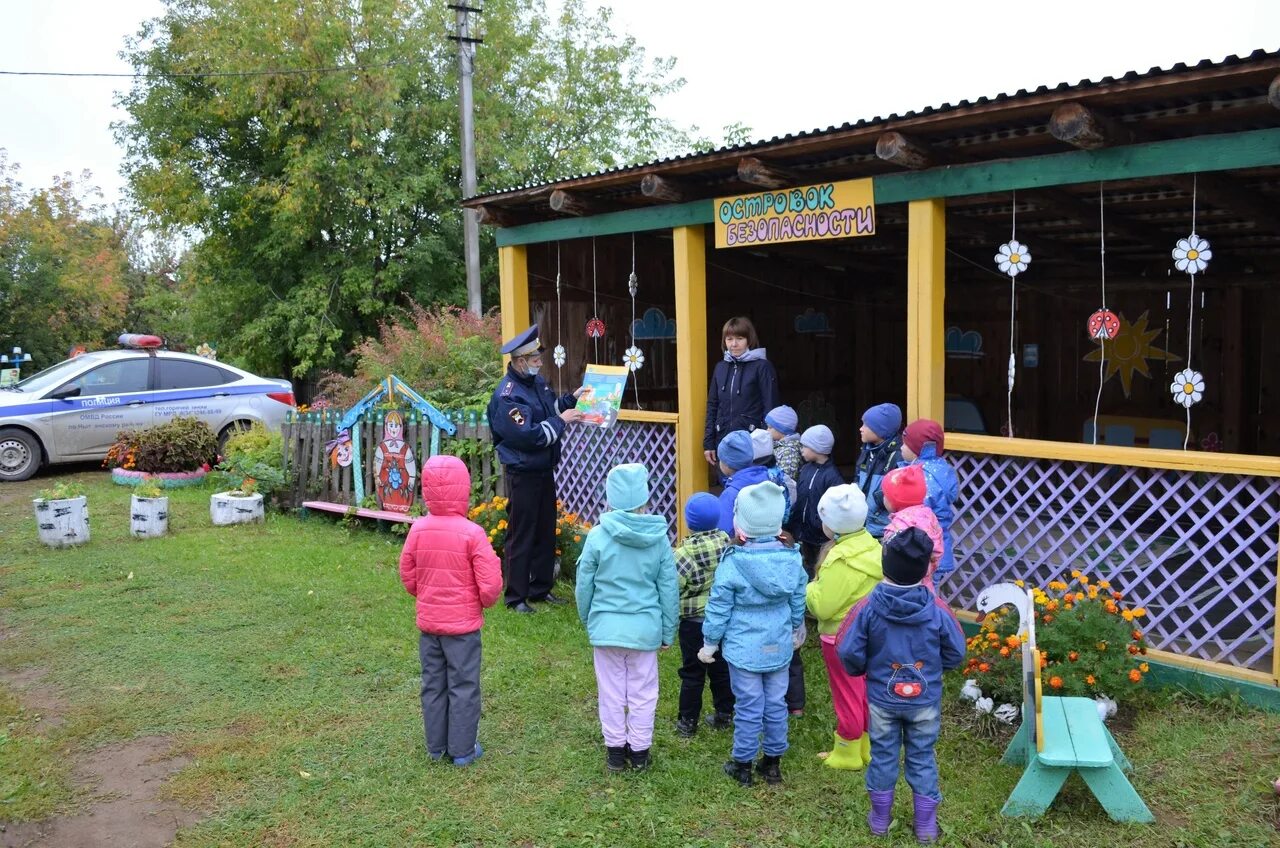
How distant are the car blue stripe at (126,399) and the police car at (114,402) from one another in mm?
11

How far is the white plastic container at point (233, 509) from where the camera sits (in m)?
9.47

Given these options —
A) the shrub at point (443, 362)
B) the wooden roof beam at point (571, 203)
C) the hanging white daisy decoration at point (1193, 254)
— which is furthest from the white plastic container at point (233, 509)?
the hanging white daisy decoration at point (1193, 254)

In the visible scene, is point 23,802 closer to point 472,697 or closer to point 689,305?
point 472,697

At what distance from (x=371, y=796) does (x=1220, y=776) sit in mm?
3668

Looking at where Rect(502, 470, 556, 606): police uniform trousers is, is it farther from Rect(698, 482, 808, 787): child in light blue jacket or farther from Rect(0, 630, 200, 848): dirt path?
Rect(698, 482, 808, 787): child in light blue jacket

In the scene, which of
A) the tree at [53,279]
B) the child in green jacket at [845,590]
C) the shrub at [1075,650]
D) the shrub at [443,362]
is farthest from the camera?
the tree at [53,279]

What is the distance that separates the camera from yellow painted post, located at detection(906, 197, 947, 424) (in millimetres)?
5938

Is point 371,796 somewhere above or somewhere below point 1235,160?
below

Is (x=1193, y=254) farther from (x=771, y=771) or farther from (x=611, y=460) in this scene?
(x=611, y=460)

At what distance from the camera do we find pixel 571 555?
7.40 m

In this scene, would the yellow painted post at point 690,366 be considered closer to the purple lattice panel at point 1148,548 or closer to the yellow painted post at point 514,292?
the purple lattice panel at point 1148,548

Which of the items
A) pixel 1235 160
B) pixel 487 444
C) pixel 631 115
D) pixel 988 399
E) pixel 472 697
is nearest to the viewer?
pixel 472 697

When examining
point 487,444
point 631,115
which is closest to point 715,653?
point 487,444

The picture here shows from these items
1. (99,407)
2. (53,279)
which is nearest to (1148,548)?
(99,407)
